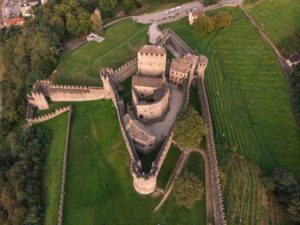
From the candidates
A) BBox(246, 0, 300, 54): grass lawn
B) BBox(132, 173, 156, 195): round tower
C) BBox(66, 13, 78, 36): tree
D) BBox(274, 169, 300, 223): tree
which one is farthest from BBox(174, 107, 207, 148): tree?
BBox(66, 13, 78, 36): tree

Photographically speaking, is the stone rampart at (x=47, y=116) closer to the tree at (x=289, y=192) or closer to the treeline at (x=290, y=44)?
the tree at (x=289, y=192)

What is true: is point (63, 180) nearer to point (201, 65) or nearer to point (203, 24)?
point (201, 65)

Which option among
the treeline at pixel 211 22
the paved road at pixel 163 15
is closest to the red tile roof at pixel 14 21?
the paved road at pixel 163 15

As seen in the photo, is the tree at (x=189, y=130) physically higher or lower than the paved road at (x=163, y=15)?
lower

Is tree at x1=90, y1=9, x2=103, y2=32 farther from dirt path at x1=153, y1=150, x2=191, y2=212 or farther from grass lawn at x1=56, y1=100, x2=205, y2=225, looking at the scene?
dirt path at x1=153, y1=150, x2=191, y2=212

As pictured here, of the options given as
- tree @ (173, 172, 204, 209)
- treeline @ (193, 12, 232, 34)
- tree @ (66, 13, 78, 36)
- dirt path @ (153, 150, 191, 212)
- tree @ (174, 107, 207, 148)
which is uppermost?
tree @ (66, 13, 78, 36)
